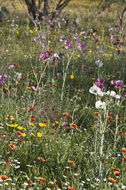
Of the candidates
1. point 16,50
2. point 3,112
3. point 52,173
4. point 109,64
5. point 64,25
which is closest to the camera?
point 52,173

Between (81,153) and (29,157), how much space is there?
0.41m

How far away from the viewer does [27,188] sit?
6.21 ft

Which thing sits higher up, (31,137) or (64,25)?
(64,25)

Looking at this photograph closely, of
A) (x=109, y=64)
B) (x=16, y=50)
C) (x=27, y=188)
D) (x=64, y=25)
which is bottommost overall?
(x=27, y=188)

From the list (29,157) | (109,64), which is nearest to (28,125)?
(29,157)

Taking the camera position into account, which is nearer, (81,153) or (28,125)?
(81,153)

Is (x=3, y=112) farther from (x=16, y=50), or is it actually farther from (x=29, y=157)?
(x=16, y=50)

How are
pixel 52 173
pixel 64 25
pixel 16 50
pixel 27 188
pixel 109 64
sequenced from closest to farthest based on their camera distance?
1. pixel 27 188
2. pixel 52 173
3. pixel 109 64
4. pixel 16 50
5. pixel 64 25

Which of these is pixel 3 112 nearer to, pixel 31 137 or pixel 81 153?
pixel 31 137

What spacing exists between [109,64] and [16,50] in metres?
1.94

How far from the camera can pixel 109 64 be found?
210 inches

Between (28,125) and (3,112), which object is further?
(3,112)

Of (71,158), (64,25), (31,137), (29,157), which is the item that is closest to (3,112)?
(31,137)

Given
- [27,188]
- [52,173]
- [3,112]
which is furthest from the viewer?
[3,112]
